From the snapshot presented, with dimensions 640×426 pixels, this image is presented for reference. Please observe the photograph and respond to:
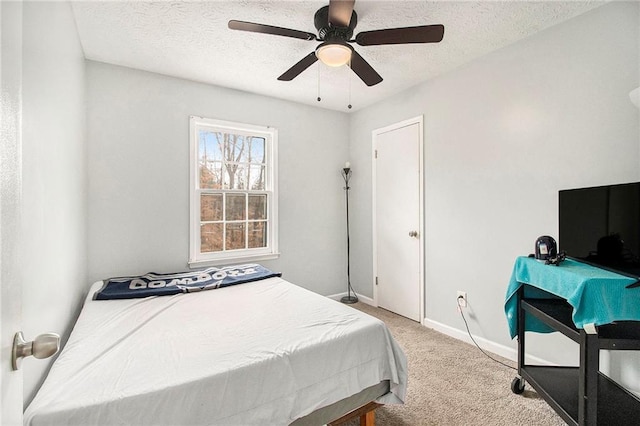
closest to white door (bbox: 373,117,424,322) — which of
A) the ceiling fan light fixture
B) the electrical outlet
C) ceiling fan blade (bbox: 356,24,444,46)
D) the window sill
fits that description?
the electrical outlet

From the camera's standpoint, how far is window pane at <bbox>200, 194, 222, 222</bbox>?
3.24m

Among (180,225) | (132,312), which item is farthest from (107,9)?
(132,312)

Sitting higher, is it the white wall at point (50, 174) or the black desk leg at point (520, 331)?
the white wall at point (50, 174)

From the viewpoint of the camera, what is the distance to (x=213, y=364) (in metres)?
1.30

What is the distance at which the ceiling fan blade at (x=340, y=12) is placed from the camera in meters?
1.61

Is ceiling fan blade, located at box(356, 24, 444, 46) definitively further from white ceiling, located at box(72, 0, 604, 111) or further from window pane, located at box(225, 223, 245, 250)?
window pane, located at box(225, 223, 245, 250)

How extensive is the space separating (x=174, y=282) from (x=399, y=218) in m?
2.41

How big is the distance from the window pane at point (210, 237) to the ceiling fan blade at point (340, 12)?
2329mm

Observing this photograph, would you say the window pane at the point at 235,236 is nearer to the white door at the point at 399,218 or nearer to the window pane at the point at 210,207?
the window pane at the point at 210,207

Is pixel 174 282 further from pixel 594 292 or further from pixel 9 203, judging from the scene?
pixel 594 292

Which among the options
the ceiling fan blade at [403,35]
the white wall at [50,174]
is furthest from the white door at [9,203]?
the ceiling fan blade at [403,35]

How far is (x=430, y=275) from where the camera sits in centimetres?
316

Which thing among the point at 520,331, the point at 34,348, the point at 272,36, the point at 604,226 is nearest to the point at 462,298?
the point at 520,331

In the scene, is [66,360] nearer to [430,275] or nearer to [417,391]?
[417,391]
